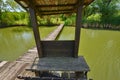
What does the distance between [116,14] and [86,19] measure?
3892mm

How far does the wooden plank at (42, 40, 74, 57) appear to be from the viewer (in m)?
3.89

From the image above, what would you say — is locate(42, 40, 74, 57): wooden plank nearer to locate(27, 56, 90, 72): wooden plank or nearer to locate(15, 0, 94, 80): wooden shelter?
locate(15, 0, 94, 80): wooden shelter

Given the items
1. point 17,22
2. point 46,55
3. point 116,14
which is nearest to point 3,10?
point 17,22

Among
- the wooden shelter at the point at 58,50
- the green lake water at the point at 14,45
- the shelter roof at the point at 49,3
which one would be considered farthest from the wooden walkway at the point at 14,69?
the shelter roof at the point at 49,3

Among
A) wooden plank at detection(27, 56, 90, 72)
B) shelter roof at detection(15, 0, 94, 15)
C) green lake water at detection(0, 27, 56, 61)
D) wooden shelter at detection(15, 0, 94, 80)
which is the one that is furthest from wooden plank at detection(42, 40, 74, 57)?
green lake water at detection(0, 27, 56, 61)

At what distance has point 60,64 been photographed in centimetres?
358

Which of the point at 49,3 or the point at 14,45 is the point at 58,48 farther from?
the point at 14,45

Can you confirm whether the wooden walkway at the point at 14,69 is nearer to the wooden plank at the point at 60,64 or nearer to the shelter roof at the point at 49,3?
the wooden plank at the point at 60,64

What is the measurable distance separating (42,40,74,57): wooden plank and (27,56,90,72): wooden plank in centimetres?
11

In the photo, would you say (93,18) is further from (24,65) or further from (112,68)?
(24,65)

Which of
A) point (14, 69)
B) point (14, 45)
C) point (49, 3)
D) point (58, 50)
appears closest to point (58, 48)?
point (58, 50)

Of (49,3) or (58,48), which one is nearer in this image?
(49,3)

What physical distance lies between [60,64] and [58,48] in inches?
19.4

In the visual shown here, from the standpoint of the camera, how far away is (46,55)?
3979 millimetres
